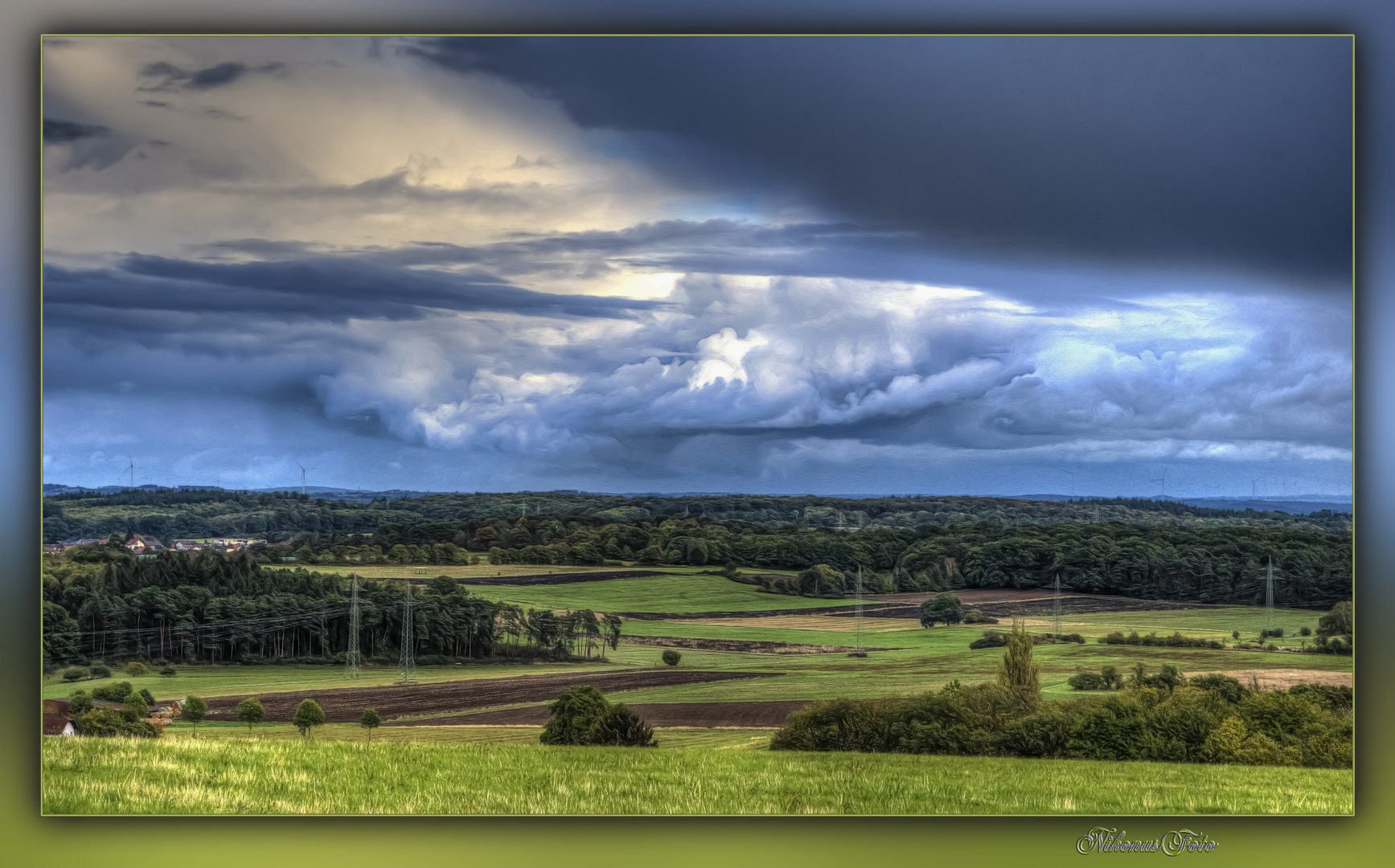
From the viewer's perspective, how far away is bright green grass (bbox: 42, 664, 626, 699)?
21.5 ft

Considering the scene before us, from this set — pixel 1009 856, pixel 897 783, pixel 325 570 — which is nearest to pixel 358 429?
pixel 325 570

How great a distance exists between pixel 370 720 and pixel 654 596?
2.35 metres

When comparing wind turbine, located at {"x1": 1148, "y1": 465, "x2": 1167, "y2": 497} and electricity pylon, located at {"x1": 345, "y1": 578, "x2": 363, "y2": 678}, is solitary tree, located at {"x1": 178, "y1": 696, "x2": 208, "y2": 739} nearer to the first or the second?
electricity pylon, located at {"x1": 345, "y1": 578, "x2": 363, "y2": 678}

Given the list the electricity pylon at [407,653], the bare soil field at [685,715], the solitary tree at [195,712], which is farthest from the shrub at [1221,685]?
the solitary tree at [195,712]

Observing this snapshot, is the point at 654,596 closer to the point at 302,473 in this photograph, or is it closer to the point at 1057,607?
the point at 302,473

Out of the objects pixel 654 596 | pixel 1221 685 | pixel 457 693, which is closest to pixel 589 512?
pixel 654 596

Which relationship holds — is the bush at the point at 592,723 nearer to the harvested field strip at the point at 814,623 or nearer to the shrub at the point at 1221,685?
the harvested field strip at the point at 814,623

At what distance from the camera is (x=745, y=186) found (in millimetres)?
6867

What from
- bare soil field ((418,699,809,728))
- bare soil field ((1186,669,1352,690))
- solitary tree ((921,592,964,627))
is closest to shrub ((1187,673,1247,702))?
bare soil field ((1186,669,1352,690))

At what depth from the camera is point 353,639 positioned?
6.81 meters

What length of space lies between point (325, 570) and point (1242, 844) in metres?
7.13

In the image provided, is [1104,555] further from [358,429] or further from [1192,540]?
[358,429]

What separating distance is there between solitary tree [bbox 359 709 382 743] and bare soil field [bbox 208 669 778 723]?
0.03 meters

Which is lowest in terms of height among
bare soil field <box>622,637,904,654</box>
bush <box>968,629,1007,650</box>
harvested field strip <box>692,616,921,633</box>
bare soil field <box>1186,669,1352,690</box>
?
bare soil field <box>1186,669,1352,690</box>
